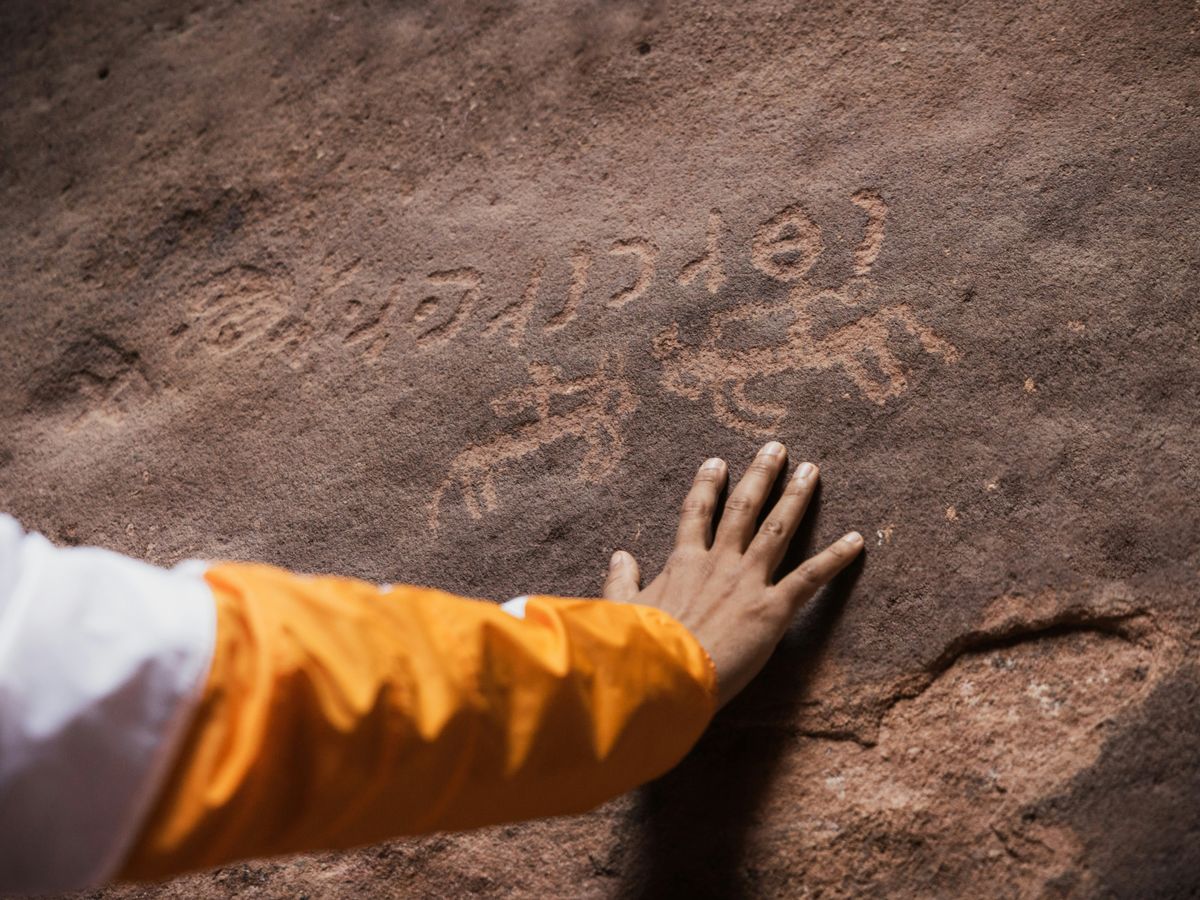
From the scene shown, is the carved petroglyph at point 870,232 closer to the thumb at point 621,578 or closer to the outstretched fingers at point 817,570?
the outstretched fingers at point 817,570

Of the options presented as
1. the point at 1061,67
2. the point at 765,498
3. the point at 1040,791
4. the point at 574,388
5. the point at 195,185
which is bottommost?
the point at 1040,791

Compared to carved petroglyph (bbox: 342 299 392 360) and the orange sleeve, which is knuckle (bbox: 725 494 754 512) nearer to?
the orange sleeve

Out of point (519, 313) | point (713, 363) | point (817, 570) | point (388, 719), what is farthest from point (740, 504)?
point (388, 719)

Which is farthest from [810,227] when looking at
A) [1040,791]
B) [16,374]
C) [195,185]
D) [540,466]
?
[16,374]

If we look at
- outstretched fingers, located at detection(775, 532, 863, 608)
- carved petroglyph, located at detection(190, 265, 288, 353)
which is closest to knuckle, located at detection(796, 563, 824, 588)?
outstretched fingers, located at detection(775, 532, 863, 608)

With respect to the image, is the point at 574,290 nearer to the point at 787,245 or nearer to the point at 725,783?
the point at 787,245

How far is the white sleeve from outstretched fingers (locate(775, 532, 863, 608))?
2.25 feet

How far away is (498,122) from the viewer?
1.67 m

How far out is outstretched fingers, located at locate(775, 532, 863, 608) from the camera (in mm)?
1199

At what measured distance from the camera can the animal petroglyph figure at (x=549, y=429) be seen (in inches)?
55.1

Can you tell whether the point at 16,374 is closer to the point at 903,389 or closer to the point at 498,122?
the point at 498,122

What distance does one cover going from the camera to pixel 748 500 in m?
1.27

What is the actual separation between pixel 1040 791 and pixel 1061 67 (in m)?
0.96

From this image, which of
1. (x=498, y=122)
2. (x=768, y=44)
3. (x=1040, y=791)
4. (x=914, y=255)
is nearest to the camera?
(x=1040, y=791)
